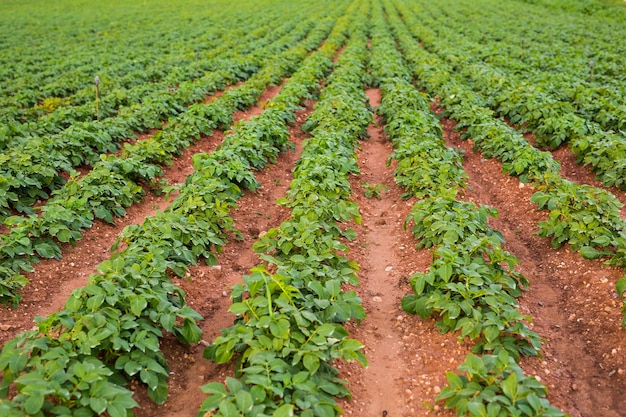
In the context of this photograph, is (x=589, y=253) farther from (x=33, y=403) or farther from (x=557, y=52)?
(x=557, y=52)

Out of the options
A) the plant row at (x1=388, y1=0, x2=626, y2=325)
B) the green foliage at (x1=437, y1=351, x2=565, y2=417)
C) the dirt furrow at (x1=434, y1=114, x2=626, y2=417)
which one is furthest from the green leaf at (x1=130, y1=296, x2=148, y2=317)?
the plant row at (x1=388, y1=0, x2=626, y2=325)

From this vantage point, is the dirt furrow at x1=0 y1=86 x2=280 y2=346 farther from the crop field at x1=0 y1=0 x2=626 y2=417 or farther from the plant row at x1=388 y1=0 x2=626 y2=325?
the plant row at x1=388 y1=0 x2=626 y2=325

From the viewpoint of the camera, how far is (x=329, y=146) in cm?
873

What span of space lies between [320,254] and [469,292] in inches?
61.0

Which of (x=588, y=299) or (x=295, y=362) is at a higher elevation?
(x=295, y=362)

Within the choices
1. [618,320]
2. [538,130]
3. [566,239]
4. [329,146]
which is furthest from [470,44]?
[618,320]

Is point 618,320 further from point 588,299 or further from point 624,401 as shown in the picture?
point 624,401

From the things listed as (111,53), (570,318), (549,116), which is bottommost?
(111,53)

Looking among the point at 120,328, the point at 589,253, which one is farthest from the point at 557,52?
the point at 120,328

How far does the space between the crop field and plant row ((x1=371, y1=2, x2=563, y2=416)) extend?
0.03 metres

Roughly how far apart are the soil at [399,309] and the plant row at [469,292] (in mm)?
240

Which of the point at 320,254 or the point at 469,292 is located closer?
the point at 469,292

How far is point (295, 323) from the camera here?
14.1 ft

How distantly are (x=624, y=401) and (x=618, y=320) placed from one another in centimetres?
102
